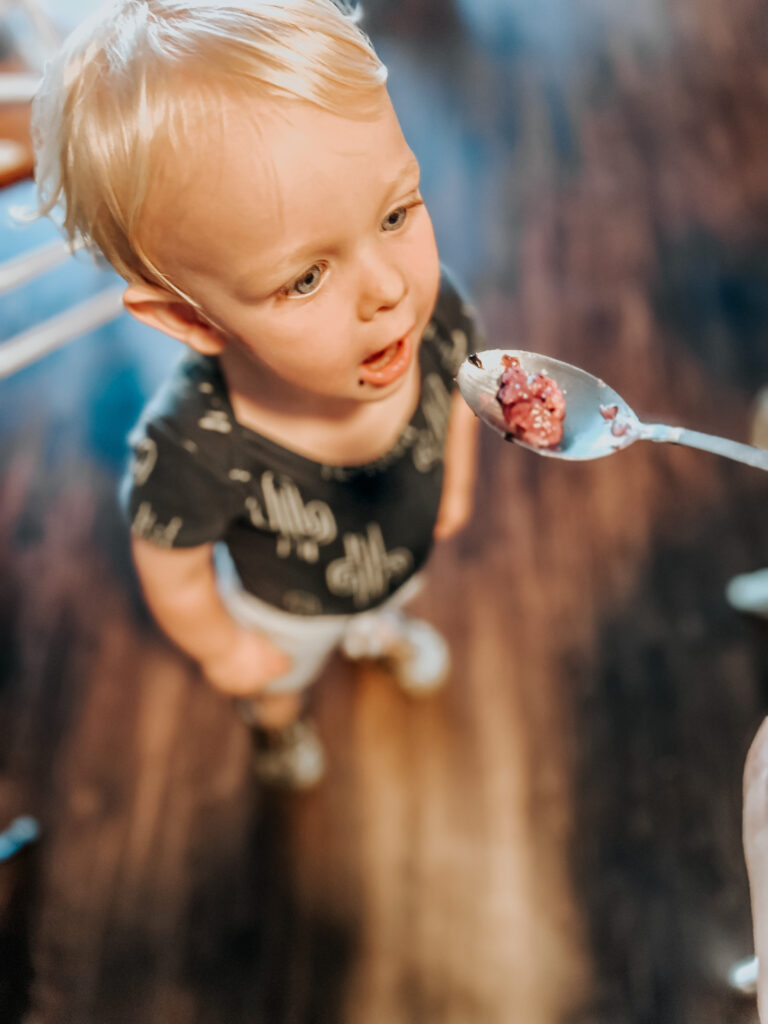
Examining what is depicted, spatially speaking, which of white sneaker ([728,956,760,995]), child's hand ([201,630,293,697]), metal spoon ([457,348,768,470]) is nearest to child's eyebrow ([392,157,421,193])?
metal spoon ([457,348,768,470])

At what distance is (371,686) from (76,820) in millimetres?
406

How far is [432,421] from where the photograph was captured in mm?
719

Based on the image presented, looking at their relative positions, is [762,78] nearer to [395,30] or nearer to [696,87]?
[696,87]

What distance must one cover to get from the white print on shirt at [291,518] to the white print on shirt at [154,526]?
0.06m

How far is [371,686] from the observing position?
117cm

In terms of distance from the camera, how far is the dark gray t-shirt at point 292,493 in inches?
24.7

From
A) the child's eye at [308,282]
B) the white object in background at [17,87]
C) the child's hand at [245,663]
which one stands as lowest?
the child's hand at [245,663]

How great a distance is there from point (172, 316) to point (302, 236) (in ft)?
0.42

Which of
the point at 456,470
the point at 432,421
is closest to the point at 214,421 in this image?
the point at 432,421

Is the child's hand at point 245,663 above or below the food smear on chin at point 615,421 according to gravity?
below

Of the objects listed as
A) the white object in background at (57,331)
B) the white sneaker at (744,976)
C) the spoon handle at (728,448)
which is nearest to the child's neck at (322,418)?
the spoon handle at (728,448)

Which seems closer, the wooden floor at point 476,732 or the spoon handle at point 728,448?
the spoon handle at point 728,448

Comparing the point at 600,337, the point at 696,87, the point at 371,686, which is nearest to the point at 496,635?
the point at 371,686

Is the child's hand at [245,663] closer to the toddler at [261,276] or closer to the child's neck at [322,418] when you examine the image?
the toddler at [261,276]
